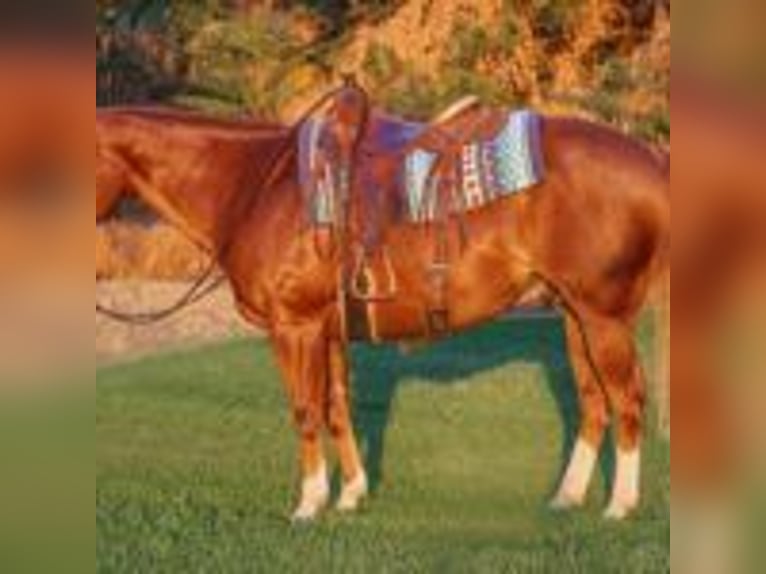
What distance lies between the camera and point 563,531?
575cm

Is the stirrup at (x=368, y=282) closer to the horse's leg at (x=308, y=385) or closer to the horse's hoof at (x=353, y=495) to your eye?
the horse's leg at (x=308, y=385)

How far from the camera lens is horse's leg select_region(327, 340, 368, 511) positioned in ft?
20.7

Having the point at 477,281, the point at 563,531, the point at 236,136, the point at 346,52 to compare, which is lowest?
the point at 563,531

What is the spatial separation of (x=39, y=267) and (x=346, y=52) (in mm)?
15687

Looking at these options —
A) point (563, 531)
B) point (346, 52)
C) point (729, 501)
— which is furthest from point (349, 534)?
point (346, 52)

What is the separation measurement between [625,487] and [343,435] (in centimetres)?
120

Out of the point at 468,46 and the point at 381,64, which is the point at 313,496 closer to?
the point at 381,64

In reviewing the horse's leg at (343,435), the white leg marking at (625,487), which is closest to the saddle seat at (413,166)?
the horse's leg at (343,435)

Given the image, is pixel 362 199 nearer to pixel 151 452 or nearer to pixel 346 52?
pixel 151 452

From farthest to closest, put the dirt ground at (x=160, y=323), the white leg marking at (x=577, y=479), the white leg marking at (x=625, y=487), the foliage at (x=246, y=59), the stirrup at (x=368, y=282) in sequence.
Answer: the foliage at (x=246, y=59) < the dirt ground at (x=160, y=323) < the white leg marking at (x=577, y=479) < the stirrup at (x=368, y=282) < the white leg marking at (x=625, y=487)

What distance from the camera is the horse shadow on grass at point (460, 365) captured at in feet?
27.6

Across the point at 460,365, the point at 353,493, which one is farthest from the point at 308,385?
the point at 460,365

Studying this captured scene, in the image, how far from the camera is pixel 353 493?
20.7 ft

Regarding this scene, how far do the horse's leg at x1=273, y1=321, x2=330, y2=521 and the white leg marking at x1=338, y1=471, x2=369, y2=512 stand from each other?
7 centimetres
